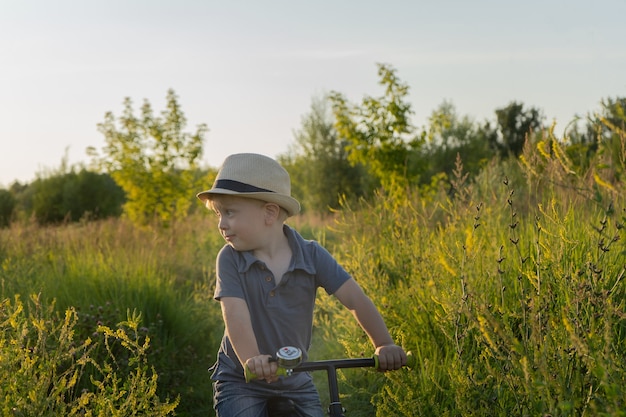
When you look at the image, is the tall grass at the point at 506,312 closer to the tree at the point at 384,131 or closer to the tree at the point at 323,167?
the tree at the point at 384,131

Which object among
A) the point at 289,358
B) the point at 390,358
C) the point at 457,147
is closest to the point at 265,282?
the point at 390,358

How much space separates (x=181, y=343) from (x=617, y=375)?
484 centimetres

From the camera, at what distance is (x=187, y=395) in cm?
656

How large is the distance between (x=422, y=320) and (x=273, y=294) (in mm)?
2308

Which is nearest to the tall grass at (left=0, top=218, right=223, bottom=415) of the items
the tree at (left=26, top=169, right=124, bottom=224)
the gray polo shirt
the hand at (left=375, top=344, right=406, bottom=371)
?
the gray polo shirt

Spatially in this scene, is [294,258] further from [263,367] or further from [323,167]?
[323,167]

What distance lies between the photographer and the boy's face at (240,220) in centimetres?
361

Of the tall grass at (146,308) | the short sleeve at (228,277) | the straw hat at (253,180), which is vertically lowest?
the tall grass at (146,308)

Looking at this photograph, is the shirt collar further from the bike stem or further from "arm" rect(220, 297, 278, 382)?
the bike stem

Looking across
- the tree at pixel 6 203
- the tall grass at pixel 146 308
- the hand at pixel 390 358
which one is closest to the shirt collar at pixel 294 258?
the hand at pixel 390 358

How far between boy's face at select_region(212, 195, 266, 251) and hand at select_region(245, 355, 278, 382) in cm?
84

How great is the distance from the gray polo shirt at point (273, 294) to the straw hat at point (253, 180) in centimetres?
29

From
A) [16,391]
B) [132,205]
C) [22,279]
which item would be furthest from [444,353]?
[132,205]

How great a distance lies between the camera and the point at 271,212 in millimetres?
3723
